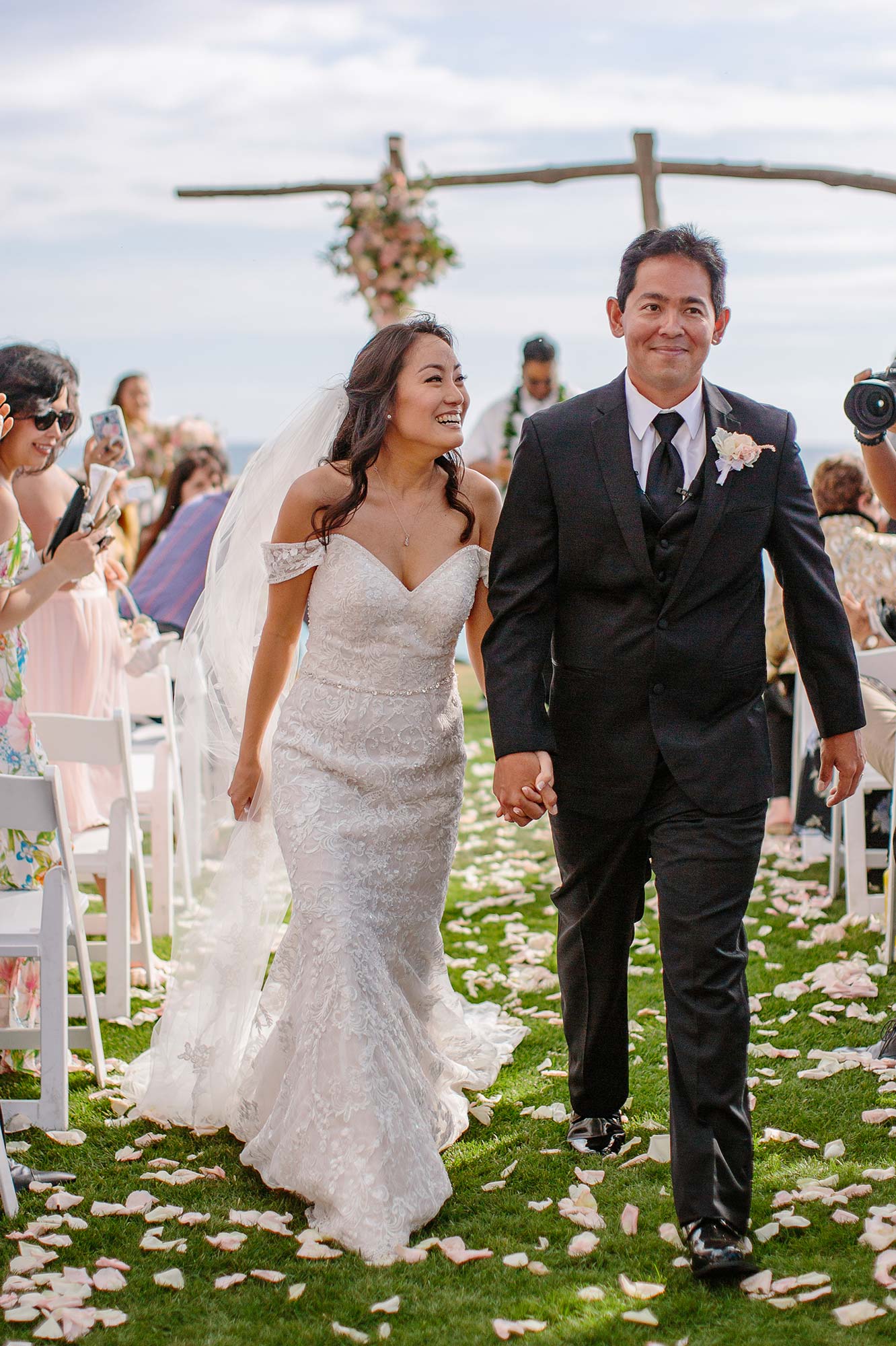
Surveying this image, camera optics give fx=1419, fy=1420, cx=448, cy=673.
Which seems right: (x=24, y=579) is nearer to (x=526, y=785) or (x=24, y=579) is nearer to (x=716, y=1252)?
(x=526, y=785)

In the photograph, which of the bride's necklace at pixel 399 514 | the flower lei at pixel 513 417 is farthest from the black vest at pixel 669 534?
the flower lei at pixel 513 417

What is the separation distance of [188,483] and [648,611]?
5.25m

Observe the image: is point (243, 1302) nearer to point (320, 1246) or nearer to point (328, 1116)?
point (320, 1246)

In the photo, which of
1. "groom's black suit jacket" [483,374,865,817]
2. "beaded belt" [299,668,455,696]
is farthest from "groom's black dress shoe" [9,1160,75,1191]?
Result: "groom's black suit jacket" [483,374,865,817]

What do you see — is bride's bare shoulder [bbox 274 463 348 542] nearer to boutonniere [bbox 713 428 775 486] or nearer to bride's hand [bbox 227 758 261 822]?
bride's hand [bbox 227 758 261 822]

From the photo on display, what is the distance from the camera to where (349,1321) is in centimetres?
291

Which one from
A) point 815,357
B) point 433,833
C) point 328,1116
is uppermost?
point 815,357

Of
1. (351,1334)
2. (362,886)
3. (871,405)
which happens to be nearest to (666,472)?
(871,405)

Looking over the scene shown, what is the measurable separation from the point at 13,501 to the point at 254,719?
981mm

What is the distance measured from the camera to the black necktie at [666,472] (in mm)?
3178

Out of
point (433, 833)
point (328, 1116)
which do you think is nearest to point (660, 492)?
point (433, 833)

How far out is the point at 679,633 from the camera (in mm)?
3141

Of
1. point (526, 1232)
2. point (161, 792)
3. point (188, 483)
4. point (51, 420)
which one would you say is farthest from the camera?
point (188, 483)

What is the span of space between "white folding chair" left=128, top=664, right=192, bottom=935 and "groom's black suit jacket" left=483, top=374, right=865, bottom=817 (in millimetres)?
2740
